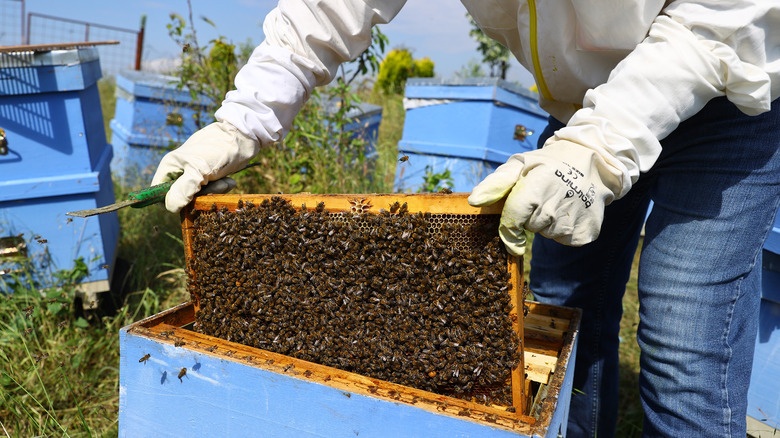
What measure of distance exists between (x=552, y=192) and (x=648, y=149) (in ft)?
1.13

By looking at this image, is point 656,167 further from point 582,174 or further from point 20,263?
point 20,263

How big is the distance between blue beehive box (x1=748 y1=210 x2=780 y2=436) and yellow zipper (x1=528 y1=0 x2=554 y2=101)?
1.44 m

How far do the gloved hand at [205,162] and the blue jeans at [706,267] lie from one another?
5.40 feet

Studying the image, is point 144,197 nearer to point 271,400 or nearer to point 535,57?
point 271,400

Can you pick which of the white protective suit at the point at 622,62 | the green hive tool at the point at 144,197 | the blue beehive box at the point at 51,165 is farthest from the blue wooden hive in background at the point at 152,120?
the green hive tool at the point at 144,197

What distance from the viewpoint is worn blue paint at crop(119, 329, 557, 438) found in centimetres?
137

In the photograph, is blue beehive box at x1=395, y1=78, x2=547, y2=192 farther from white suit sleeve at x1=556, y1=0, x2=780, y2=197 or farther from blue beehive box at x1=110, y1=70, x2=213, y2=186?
white suit sleeve at x1=556, y1=0, x2=780, y2=197

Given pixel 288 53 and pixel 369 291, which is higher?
pixel 288 53

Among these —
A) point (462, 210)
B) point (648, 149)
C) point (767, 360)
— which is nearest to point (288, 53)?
point (462, 210)

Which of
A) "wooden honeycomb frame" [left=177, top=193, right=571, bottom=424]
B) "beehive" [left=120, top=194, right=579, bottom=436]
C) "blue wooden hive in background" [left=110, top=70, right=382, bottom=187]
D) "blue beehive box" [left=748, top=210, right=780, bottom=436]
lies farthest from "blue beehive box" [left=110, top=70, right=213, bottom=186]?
"blue beehive box" [left=748, top=210, right=780, bottom=436]

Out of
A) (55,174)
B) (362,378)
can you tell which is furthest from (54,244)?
(362,378)

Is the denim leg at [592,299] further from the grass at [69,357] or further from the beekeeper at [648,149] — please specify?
the grass at [69,357]

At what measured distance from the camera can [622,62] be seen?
4.85 ft

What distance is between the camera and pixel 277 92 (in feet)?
6.81
